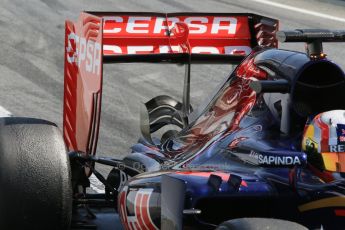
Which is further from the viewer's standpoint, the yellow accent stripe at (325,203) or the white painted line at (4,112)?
the white painted line at (4,112)

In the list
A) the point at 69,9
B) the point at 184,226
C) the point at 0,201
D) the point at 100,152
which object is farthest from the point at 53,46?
the point at 184,226

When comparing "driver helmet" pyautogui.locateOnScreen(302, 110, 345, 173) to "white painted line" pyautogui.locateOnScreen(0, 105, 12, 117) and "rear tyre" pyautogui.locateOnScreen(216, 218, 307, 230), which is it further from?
"white painted line" pyautogui.locateOnScreen(0, 105, 12, 117)

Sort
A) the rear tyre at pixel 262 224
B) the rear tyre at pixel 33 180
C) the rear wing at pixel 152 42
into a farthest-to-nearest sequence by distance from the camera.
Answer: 1. the rear wing at pixel 152 42
2. the rear tyre at pixel 33 180
3. the rear tyre at pixel 262 224

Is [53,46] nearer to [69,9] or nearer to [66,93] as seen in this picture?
[69,9]

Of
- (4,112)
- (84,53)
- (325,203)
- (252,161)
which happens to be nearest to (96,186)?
(84,53)

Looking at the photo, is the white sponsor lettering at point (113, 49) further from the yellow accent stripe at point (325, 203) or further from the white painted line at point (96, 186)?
the yellow accent stripe at point (325, 203)

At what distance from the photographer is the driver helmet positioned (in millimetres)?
5152

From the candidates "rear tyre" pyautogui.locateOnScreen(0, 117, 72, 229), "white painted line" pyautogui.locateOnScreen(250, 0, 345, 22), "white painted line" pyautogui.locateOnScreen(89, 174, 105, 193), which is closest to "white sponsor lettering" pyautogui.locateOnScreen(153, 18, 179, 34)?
"white painted line" pyautogui.locateOnScreen(89, 174, 105, 193)

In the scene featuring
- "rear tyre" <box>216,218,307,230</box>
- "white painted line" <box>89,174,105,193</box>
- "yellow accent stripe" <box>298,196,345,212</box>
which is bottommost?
"white painted line" <box>89,174,105,193</box>

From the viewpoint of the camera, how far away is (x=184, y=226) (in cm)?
517

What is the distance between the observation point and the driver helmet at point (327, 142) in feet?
16.9

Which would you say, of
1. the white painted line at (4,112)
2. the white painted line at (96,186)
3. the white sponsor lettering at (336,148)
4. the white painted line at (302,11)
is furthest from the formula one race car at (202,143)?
the white painted line at (302,11)

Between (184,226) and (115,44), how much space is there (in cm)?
294

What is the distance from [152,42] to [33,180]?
2.18 meters
